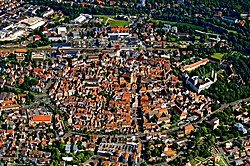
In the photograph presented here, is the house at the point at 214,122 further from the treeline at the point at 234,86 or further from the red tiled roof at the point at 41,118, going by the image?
the red tiled roof at the point at 41,118

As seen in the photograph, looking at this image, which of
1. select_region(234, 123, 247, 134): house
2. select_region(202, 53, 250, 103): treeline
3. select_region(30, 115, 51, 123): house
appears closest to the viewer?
select_region(30, 115, 51, 123): house

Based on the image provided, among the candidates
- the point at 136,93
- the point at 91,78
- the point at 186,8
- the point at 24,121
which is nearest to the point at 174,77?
the point at 136,93

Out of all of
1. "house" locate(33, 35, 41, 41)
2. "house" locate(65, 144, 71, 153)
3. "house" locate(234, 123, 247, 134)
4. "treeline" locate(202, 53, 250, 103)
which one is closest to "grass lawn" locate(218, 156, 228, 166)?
"house" locate(234, 123, 247, 134)

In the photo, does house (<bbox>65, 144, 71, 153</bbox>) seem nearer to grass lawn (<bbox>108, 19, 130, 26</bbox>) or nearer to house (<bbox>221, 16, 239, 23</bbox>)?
grass lawn (<bbox>108, 19, 130, 26</bbox>)

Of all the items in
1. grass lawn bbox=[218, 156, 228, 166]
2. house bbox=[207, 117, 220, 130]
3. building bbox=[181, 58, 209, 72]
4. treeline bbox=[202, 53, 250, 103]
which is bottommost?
grass lawn bbox=[218, 156, 228, 166]

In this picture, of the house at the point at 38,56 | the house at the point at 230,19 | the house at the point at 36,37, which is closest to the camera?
the house at the point at 38,56

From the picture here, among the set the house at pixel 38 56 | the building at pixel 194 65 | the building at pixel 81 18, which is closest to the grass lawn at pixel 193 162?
the building at pixel 194 65

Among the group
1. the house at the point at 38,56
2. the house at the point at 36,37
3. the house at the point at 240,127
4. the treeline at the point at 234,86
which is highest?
the house at the point at 36,37

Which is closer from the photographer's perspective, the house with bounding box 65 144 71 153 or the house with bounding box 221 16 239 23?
the house with bounding box 65 144 71 153

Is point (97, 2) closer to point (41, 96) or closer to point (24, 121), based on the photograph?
point (41, 96)
